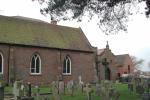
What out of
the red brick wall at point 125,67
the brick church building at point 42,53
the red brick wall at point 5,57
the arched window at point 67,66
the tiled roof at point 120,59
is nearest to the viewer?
the red brick wall at point 5,57

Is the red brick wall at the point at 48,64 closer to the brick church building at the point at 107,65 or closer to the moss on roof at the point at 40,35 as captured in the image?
the moss on roof at the point at 40,35

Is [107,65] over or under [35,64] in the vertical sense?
over

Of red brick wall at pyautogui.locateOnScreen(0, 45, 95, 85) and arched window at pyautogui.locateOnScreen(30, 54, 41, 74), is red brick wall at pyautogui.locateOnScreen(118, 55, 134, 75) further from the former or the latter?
arched window at pyautogui.locateOnScreen(30, 54, 41, 74)

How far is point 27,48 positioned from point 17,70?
9.22 feet

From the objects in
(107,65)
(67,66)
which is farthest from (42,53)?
(107,65)

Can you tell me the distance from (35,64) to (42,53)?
1539 millimetres

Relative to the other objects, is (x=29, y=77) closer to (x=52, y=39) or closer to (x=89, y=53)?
(x=52, y=39)

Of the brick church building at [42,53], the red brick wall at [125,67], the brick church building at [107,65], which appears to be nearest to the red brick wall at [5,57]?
the brick church building at [42,53]

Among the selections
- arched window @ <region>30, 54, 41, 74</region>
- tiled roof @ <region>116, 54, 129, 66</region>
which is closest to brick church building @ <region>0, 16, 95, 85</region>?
arched window @ <region>30, 54, 41, 74</region>

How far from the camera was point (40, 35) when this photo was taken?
42.0 m

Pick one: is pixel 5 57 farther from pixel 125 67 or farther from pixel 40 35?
pixel 125 67

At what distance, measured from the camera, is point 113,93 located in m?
19.8

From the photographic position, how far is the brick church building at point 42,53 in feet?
121

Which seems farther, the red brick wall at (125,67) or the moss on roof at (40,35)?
the red brick wall at (125,67)
